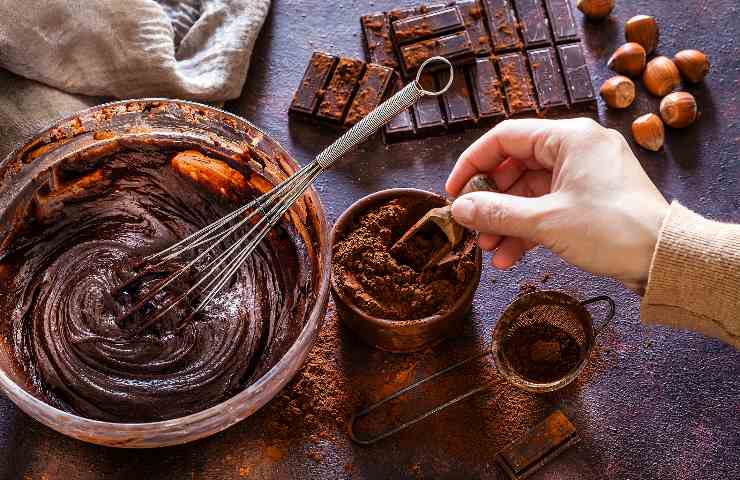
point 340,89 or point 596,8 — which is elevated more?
point 340,89

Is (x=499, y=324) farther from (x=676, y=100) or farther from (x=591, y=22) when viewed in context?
(x=591, y=22)

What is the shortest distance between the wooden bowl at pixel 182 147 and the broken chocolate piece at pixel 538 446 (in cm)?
52

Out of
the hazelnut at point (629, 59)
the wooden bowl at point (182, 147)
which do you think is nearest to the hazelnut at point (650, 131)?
the hazelnut at point (629, 59)

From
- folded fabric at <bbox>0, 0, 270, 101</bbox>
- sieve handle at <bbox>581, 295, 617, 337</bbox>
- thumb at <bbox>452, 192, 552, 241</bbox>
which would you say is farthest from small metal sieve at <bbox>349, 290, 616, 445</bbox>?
folded fabric at <bbox>0, 0, 270, 101</bbox>

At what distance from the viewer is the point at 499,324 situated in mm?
1756

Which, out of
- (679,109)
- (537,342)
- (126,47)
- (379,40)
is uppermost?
(126,47)

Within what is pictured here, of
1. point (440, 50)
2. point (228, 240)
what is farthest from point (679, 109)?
point (228, 240)

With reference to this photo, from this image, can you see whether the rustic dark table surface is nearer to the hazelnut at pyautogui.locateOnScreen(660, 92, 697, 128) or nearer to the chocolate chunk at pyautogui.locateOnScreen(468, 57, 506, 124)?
the hazelnut at pyautogui.locateOnScreen(660, 92, 697, 128)

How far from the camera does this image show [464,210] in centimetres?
153

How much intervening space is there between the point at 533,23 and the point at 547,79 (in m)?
0.16

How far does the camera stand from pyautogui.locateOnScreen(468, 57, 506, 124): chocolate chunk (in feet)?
6.74

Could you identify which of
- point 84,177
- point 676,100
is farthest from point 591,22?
point 84,177

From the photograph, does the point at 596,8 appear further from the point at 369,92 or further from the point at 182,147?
the point at 182,147

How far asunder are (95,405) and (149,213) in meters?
0.42
